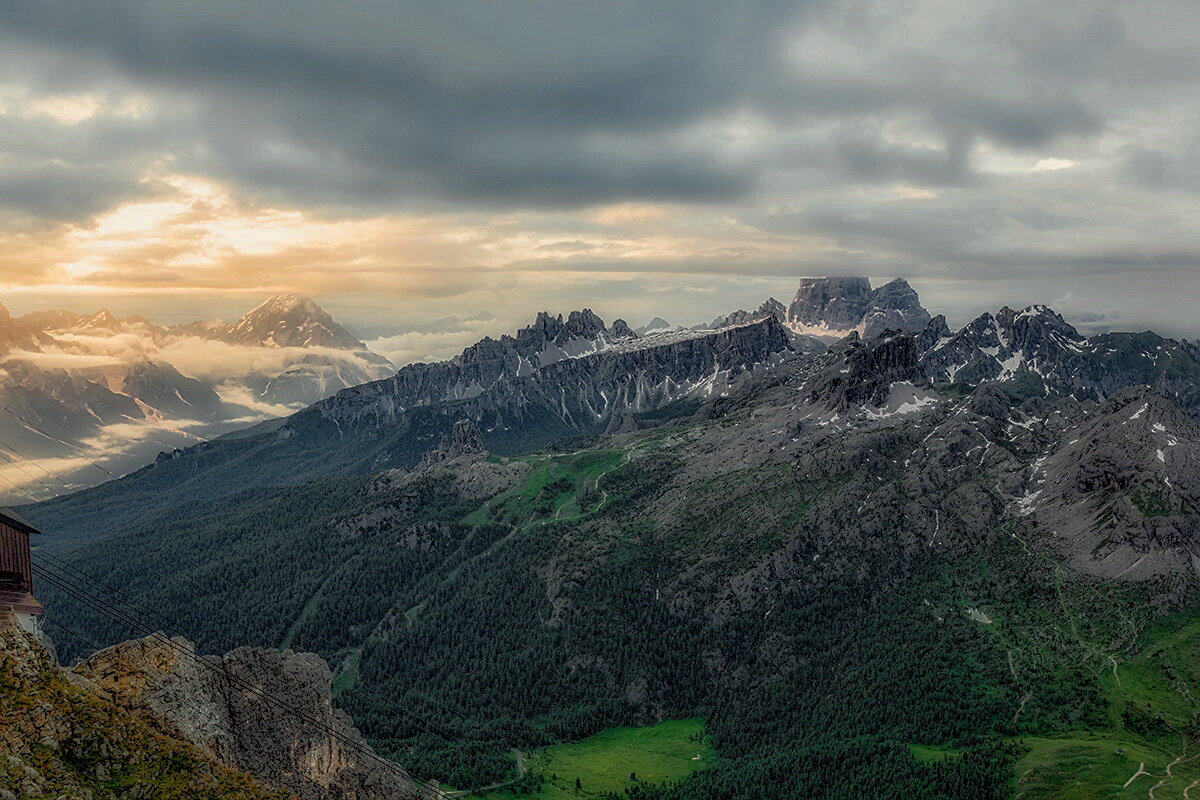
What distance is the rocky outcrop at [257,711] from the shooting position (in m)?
78.0

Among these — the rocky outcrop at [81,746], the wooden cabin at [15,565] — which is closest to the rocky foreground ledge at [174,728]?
the rocky outcrop at [81,746]

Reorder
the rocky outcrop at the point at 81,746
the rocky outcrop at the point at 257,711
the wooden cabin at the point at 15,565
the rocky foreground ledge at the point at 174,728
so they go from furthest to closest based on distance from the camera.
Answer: the rocky outcrop at the point at 257,711 → the wooden cabin at the point at 15,565 → the rocky foreground ledge at the point at 174,728 → the rocky outcrop at the point at 81,746

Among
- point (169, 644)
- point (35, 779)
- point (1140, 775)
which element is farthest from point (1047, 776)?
point (35, 779)

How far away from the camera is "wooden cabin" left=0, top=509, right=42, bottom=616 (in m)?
73.7

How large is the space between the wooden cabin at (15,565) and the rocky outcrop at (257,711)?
27.4ft

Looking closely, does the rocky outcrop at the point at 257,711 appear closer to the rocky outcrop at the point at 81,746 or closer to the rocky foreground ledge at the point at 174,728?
the rocky foreground ledge at the point at 174,728

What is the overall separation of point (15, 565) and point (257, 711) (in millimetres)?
30577

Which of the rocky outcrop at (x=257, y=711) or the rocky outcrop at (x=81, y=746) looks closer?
the rocky outcrop at (x=81, y=746)

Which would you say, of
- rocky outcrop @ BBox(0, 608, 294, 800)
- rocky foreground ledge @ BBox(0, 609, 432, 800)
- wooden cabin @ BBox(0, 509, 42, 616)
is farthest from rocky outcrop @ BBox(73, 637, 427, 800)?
wooden cabin @ BBox(0, 509, 42, 616)

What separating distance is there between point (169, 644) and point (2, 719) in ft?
91.0

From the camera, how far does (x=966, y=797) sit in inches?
7805

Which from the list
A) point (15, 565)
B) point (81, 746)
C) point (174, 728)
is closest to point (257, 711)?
point (174, 728)

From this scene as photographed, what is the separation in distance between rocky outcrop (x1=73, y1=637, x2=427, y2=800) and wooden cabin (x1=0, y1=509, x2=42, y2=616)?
8.34 metres

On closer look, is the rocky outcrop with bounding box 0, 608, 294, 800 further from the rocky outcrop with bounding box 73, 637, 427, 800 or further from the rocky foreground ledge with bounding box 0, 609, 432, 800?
the rocky outcrop with bounding box 73, 637, 427, 800
